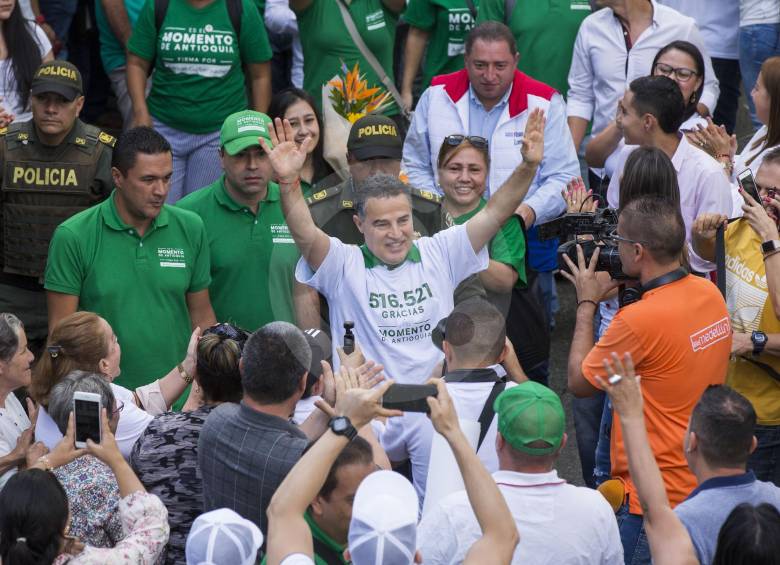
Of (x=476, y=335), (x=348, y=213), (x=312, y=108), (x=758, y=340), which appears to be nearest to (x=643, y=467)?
(x=476, y=335)

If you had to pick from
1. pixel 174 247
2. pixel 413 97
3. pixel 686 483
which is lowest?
pixel 686 483

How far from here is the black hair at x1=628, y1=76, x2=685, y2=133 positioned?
5.89 meters

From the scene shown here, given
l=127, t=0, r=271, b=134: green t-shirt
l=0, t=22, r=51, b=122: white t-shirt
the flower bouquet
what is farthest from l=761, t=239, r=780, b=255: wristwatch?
l=0, t=22, r=51, b=122: white t-shirt

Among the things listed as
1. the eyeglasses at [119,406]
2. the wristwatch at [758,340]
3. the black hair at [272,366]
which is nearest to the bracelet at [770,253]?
the wristwatch at [758,340]

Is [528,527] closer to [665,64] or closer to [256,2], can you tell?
[665,64]

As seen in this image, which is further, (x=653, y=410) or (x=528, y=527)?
(x=653, y=410)

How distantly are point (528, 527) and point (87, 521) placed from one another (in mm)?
1509

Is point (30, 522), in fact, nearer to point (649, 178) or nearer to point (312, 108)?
point (649, 178)

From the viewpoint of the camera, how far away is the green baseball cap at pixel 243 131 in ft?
19.7

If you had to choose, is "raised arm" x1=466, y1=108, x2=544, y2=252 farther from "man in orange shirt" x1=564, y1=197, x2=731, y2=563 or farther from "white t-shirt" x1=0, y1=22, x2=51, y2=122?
"white t-shirt" x1=0, y1=22, x2=51, y2=122

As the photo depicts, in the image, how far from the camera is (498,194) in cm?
509

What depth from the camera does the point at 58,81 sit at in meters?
6.34

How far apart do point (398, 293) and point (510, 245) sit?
128cm

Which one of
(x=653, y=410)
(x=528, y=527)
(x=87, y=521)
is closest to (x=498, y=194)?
(x=653, y=410)
